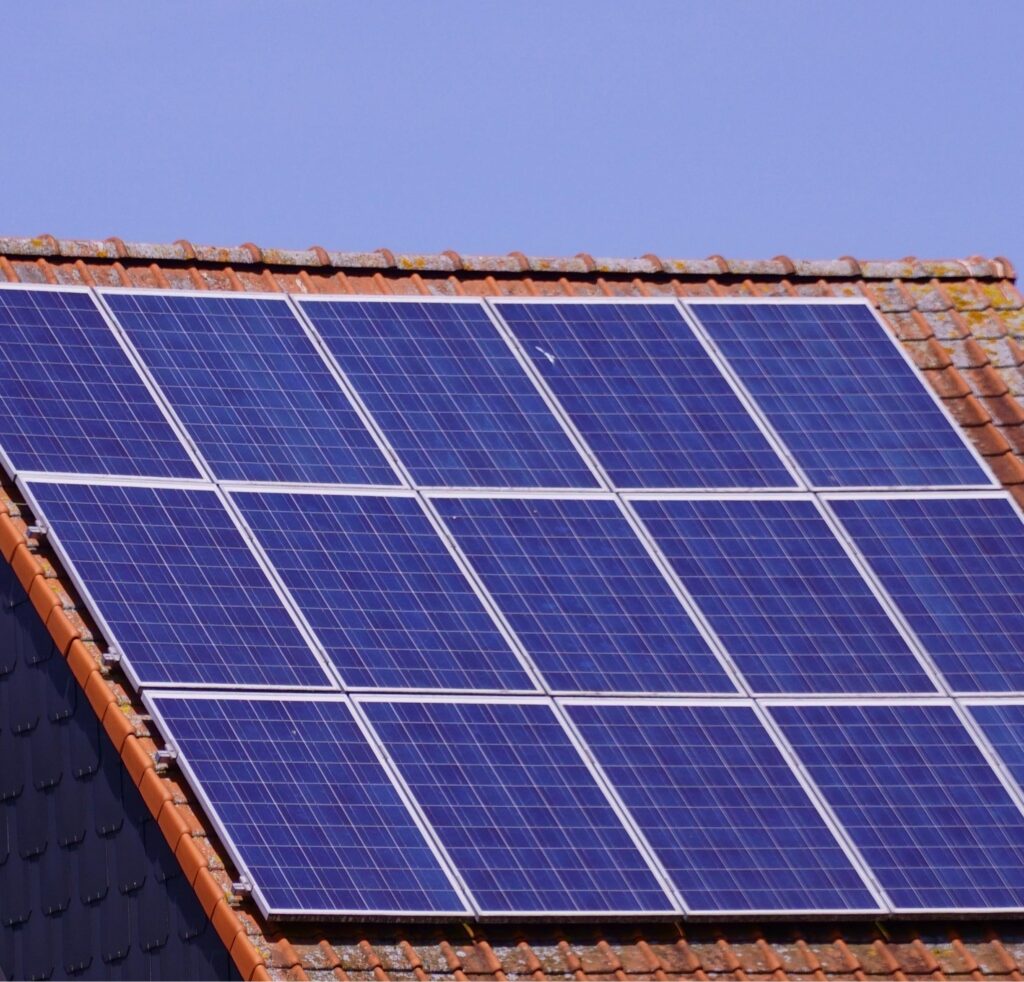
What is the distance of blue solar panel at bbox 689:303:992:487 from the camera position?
1927cm

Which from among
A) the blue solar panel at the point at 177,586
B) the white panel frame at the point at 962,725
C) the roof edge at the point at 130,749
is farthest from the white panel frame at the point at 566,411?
the roof edge at the point at 130,749

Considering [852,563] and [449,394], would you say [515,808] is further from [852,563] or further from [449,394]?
[449,394]

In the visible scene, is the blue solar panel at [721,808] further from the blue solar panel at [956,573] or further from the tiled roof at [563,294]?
the blue solar panel at [956,573]

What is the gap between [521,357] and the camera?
767 inches

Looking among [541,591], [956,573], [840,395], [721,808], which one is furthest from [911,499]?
[721,808]

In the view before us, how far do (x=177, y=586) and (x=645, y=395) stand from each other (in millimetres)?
3853

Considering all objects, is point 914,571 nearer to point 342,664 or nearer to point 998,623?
point 998,623

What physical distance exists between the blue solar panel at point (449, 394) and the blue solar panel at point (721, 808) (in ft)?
6.70

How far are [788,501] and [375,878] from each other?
173 inches

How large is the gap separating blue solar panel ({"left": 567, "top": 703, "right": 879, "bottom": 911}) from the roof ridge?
454 centimetres

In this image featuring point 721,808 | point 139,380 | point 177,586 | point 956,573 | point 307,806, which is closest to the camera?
point 307,806

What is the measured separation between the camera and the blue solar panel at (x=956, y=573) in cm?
1808

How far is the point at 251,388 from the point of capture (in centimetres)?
1867

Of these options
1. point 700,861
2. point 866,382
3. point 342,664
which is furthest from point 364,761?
point 866,382
